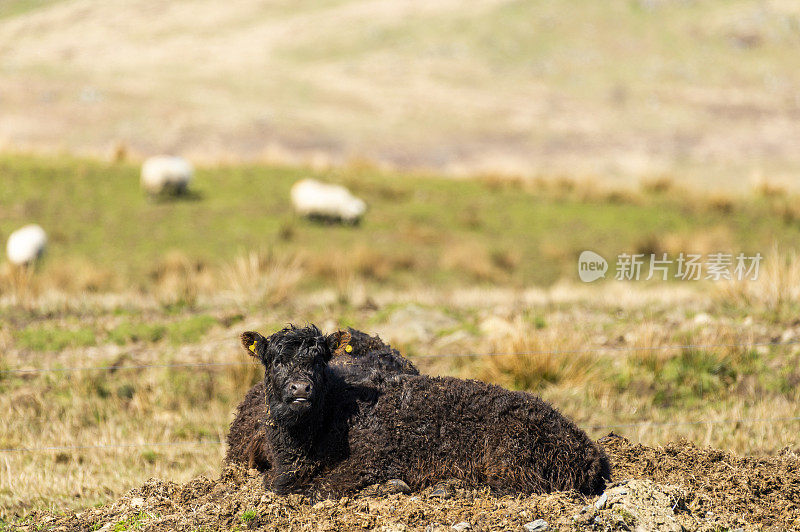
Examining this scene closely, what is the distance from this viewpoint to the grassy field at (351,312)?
29.3ft

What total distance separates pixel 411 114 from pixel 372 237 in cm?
5343

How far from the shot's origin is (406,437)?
598 cm

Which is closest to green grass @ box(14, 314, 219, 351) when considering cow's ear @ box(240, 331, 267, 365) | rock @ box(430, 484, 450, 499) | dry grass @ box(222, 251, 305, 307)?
dry grass @ box(222, 251, 305, 307)

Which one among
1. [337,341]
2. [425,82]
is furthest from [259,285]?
[425,82]

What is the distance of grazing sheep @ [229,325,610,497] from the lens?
5828 mm

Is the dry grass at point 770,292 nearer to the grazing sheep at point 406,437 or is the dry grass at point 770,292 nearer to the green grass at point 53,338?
the grazing sheep at point 406,437

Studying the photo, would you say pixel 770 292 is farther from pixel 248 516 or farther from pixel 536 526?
pixel 248 516

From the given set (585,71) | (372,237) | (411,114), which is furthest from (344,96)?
(372,237)

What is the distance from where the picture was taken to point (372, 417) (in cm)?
609

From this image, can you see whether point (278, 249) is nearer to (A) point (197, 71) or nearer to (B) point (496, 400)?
(B) point (496, 400)

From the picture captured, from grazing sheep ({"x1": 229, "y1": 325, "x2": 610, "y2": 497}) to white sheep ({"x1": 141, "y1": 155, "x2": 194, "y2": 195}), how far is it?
682 inches

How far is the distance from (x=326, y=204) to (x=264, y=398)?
1558 cm

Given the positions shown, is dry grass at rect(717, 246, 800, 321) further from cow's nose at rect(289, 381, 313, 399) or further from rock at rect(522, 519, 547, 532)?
cow's nose at rect(289, 381, 313, 399)

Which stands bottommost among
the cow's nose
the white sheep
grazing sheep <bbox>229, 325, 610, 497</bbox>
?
grazing sheep <bbox>229, 325, 610, 497</bbox>
